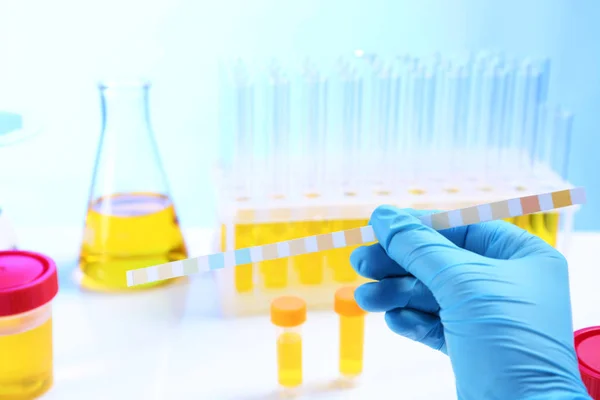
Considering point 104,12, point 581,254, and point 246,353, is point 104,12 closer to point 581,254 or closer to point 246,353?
point 246,353

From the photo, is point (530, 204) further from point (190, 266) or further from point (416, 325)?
point (190, 266)

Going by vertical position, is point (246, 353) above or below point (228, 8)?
below

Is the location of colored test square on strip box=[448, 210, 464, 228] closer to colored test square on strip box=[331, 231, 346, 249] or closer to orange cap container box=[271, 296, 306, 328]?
colored test square on strip box=[331, 231, 346, 249]

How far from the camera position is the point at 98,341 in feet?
3.26

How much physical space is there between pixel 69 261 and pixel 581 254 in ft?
3.12

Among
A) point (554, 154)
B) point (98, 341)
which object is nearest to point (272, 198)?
point (98, 341)

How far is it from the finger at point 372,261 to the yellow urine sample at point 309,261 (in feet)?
0.83

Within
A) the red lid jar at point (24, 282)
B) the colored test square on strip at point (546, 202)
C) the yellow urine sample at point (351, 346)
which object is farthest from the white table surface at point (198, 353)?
the colored test square on strip at point (546, 202)

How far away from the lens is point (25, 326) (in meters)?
0.83

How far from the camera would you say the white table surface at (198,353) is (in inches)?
35.0

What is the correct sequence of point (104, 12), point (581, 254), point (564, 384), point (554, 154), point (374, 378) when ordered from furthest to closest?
1. point (104, 12)
2. point (581, 254)
3. point (554, 154)
4. point (374, 378)
5. point (564, 384)

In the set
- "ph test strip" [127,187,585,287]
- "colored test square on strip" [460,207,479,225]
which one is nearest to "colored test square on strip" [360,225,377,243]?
"ph test strip" [127,187,585,287]

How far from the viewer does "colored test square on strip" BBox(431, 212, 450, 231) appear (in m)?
0.72

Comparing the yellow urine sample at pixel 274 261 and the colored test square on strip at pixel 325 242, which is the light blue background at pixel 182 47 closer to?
the yellow urine sample at pixel 274 261
